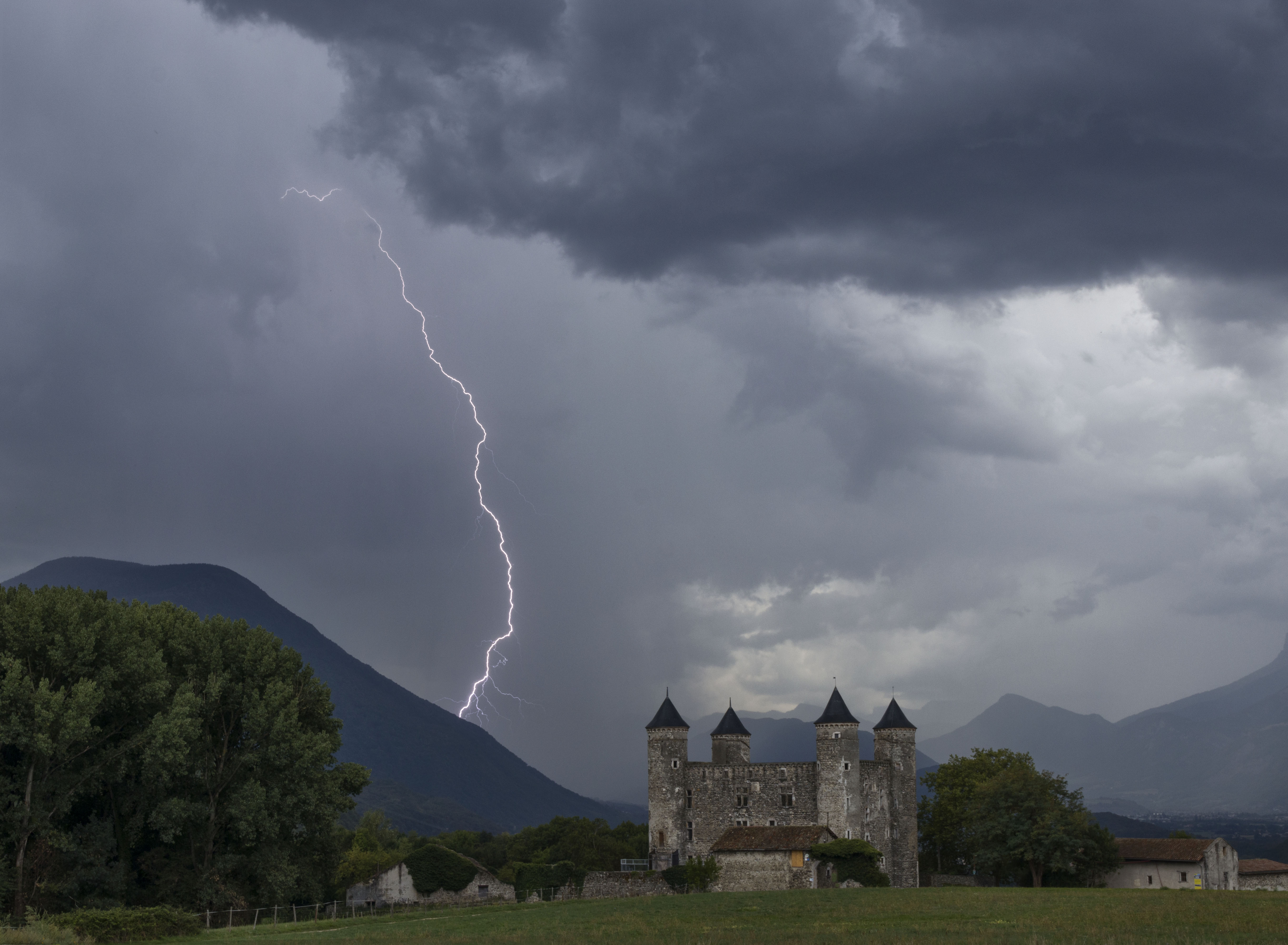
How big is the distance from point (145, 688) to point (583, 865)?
47.7 m

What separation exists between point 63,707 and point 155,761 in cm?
438

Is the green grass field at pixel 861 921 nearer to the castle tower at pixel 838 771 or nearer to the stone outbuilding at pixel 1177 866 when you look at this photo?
the stone outbuilding at pixel 1177 866

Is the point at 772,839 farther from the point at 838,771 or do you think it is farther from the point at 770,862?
the point at 838,771

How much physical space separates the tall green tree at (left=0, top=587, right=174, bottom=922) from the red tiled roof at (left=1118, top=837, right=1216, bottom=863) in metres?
57.1

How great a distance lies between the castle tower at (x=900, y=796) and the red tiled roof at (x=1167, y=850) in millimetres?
13018

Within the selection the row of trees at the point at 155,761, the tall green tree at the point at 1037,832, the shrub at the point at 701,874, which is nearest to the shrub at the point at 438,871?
the row of trees at the point at 155,761

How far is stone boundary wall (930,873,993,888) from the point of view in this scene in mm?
77812

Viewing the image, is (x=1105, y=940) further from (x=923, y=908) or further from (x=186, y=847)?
(x=186, y=847)

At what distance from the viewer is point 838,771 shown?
257 ft

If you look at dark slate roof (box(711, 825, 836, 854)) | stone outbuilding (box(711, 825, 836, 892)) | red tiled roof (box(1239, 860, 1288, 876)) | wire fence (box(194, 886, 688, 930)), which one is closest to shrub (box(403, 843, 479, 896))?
wire fence (box(194, 886, 688, 930))

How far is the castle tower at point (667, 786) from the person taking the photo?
79.1m

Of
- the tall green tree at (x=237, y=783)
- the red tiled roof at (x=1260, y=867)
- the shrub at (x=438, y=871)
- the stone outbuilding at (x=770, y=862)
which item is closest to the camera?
the tall green tree at (x=237, y=783)

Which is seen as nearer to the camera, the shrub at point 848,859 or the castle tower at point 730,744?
the shrub at point 848,859

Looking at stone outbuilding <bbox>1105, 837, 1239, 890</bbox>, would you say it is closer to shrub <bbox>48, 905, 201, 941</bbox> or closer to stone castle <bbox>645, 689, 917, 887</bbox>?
stone castle <bbox>645, 689, 917, 887</bbox>
